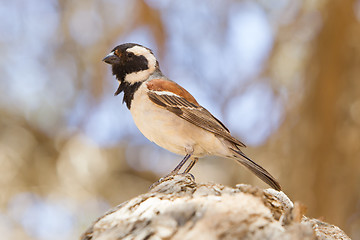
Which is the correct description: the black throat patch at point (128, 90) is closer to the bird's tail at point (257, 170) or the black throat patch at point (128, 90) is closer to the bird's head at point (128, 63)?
the bird's head at point (128, 63)

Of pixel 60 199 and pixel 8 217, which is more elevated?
pixel 60 199

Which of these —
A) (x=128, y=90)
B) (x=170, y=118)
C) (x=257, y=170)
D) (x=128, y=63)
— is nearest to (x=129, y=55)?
(x=128, y=63)

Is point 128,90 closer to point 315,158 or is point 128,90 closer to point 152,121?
point 152,121

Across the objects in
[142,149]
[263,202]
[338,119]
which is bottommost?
[263,202]

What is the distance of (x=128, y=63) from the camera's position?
147 inches

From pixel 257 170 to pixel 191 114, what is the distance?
605mm

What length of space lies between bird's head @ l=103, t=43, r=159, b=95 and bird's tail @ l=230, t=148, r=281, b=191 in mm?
875

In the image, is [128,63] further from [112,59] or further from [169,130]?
[169,130]

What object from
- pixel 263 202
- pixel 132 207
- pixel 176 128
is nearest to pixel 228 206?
pixel 263 202

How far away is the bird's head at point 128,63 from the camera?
12.2 ft

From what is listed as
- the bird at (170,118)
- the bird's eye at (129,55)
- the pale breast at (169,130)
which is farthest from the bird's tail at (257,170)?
the bird's eye at (129,55)

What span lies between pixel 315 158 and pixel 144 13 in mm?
2607

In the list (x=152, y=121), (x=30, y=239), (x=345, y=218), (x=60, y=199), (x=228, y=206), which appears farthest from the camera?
(x=60, y=199)

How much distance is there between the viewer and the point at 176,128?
3490 millimetres
